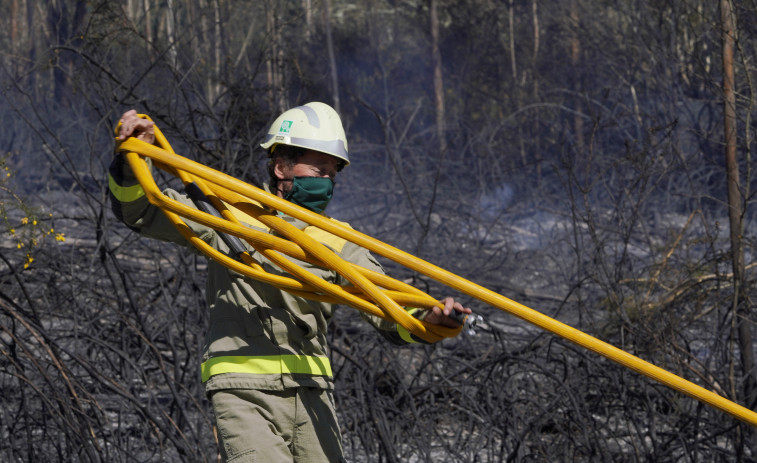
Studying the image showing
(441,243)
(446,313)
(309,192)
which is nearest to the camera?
(446,313)

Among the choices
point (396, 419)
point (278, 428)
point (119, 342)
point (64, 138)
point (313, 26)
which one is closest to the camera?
point (278, 428)

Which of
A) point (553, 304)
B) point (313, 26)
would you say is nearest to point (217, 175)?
point (553, 304)

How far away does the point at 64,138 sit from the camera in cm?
1738

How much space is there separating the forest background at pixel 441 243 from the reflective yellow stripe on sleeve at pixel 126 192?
1.07 meters

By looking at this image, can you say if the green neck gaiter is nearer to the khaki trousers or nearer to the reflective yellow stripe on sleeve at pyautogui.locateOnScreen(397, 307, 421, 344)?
the reflective yellow stripe on sleeve at pyautogui.locateOnScreen(397, 307, 421, 344)

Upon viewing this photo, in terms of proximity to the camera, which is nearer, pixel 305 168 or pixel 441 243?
pixel 305 168

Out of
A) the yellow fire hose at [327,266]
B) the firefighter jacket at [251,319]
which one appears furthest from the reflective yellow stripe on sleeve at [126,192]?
the yellow fire hose at [327,266]

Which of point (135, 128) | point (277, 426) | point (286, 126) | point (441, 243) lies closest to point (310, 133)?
point (286, 126)

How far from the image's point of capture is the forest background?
177 inches

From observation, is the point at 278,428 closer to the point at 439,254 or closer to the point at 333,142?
the point at 333,142

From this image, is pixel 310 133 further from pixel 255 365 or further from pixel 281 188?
pixel 255 365

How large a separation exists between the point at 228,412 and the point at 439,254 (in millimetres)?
7025

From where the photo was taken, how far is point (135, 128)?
2.78 metres

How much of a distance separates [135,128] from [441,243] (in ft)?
24.2
